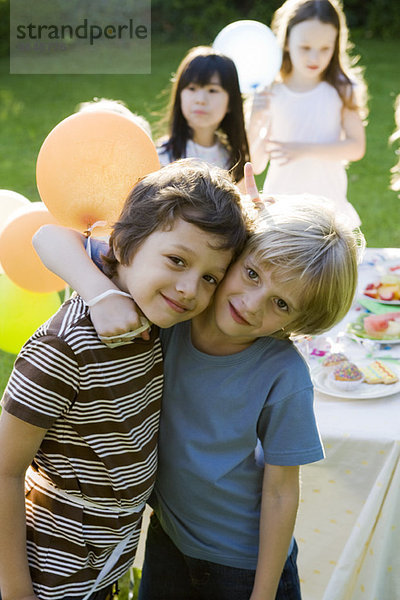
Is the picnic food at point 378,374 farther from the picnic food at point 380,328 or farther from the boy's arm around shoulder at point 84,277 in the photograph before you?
the boy's arm around shoulder at point 84,277

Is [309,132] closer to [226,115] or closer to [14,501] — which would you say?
[226,115]

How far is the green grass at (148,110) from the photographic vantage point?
5.89 m

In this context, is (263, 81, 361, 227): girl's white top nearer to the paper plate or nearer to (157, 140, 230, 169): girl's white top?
(157, 140, 230, 169): girl's white top

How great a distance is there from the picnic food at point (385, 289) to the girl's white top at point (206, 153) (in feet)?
3.00

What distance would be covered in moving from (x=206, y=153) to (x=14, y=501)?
83.1 inches

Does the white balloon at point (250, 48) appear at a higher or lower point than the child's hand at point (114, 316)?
higher

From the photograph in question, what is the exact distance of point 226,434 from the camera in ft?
4.23

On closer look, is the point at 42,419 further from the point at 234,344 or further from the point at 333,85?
the point at 333,85

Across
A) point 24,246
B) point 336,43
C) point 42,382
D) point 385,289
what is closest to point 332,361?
point 385,289

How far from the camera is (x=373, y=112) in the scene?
8289 millimetres

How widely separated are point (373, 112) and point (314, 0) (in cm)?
518

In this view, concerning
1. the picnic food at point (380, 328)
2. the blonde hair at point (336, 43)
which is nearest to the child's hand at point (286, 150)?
the blonde hair at point (336, 43)

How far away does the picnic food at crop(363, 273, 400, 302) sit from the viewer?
7.64 feet

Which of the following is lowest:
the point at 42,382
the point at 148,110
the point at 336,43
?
the point at 42,382
